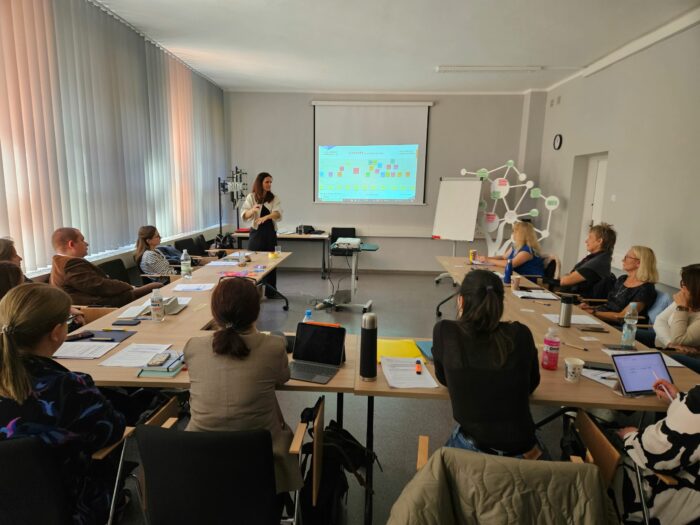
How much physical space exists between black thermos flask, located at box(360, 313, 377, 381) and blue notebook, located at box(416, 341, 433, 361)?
39 centimetres

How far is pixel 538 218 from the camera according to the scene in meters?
6.99

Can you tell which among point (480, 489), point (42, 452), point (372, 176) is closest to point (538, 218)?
point (372, 176)

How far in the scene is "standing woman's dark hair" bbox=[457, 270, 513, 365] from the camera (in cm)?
163

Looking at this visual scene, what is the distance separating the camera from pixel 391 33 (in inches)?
173

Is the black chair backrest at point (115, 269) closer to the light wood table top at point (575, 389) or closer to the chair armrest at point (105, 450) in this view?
the chair armrest at point (105, 450)

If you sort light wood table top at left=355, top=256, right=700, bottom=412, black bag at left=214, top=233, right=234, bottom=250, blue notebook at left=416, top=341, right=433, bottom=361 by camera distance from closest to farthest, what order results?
1. light wood table top at left=355, top=256, right=700, bottom=412
2. blue notebook at left=416, top=341, right=433, bottom=361
3. black bag at left=214, top=233, right=234, bottom=250

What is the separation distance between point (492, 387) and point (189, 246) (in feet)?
16.6

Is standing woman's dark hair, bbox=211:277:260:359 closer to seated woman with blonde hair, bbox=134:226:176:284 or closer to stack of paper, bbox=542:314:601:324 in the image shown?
stack of paper, bbox=542:314:601:324

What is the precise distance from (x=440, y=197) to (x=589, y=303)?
3481mm

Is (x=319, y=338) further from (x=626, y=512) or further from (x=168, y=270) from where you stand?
(x=168, y=270)

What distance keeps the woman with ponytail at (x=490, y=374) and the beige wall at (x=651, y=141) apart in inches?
120

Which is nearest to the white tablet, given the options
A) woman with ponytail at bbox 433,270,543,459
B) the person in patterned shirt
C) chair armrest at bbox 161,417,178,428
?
the person in patterned shirt

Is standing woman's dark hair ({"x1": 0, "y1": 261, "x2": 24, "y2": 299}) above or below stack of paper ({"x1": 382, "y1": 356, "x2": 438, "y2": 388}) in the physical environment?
above

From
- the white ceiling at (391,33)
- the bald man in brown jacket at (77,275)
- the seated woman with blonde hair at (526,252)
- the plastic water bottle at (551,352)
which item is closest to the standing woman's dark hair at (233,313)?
the plastic water bottle at (551,352)
